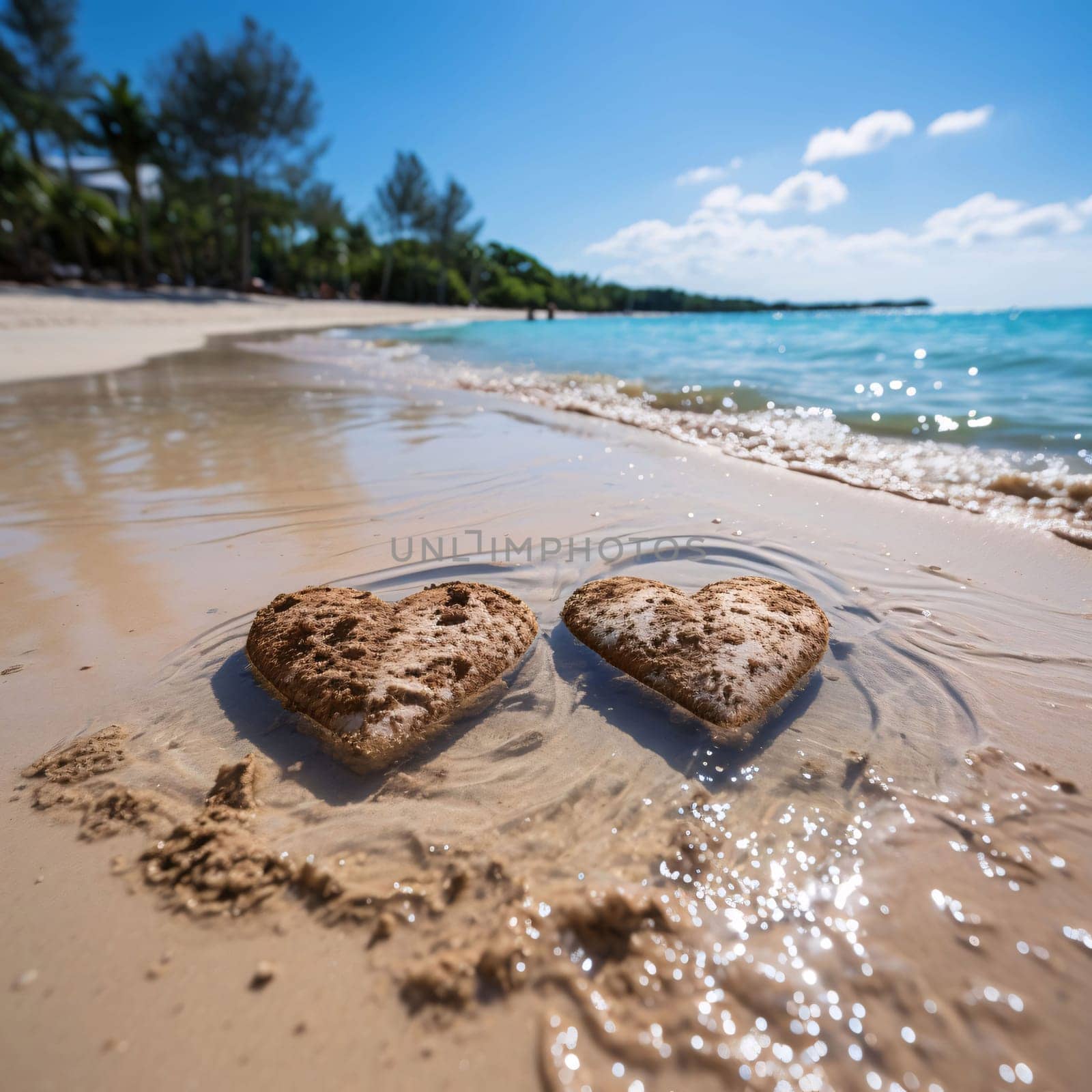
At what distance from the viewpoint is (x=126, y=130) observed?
25.0 m

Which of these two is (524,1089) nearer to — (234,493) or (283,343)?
(234,493)

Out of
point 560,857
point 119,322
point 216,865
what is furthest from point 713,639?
point 119,322

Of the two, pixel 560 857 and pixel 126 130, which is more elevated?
pixel 126 130

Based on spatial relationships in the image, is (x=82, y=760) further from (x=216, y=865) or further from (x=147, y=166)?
(x=147, y=166)

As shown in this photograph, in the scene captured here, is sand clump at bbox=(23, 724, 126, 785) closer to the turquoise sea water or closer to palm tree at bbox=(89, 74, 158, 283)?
the turquoise sea water

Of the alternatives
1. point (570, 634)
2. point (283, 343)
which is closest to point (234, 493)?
point (570, 634)

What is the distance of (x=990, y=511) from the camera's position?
378 cm

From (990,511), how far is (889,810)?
314 centimetres

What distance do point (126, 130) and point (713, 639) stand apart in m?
34.6

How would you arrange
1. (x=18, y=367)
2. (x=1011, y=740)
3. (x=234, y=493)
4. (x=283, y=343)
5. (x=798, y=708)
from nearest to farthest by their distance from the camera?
(x=1011, y=740) → (x=798, y=708) → (x=234, y=493) → (x=18, y=367) → (x=283, y=343)

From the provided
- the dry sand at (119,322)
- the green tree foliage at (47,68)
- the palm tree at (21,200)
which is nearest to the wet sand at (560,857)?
the dry sand at (119,322)

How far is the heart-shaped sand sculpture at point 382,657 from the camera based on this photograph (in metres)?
1.70

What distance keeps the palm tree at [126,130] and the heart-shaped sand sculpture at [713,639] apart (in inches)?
1300

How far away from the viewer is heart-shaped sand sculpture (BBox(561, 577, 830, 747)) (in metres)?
1.83
